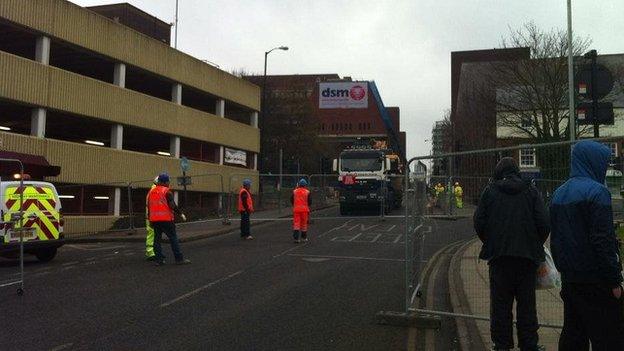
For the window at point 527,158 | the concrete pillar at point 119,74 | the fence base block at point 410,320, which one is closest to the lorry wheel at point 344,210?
the concrete pillar at point 119,74

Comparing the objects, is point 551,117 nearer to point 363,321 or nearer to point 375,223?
point 375,223

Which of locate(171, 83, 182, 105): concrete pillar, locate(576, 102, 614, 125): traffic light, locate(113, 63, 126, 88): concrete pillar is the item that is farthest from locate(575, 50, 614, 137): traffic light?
locate(171, 83, 182, 105): concrete pillar

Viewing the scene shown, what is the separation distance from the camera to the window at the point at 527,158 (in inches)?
243

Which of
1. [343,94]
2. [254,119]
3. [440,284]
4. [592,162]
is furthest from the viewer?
[343,94]

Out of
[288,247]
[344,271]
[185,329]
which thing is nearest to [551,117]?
[288,247]

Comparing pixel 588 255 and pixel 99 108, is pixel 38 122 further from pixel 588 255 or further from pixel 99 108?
pixel 588 255

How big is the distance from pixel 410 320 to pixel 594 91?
7.06m

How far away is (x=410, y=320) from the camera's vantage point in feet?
22.2

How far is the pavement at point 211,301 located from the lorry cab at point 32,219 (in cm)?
42

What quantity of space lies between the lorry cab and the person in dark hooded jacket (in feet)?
33.1

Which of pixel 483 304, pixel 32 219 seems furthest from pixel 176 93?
pixel 483 304

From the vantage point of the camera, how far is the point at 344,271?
10898 millimetres

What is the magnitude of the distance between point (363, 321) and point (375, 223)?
15.1m

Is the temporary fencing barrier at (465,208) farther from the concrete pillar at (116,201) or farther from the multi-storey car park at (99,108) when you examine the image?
the concrete pillar at (116,201)
